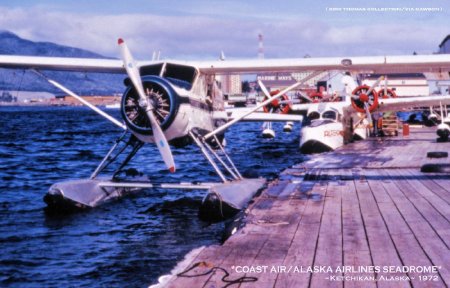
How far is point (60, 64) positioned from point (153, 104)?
12.6 feet

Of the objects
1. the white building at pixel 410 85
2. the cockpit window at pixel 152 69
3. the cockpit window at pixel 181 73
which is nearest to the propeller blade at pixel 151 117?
the cockpit window at pixel 152 69

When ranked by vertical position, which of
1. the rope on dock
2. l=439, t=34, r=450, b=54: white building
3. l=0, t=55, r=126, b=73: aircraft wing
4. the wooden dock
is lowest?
the wooden dock

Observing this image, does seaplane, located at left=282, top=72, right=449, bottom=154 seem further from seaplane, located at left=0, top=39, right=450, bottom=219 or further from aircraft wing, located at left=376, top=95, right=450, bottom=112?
seaplane, located at left=0, top=39, right=450, bottom=219

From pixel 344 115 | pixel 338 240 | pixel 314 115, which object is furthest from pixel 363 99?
pixel 338 240

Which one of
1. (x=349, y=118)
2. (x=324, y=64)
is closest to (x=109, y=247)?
(x=324, y=64)

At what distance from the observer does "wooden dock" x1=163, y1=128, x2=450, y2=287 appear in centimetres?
462

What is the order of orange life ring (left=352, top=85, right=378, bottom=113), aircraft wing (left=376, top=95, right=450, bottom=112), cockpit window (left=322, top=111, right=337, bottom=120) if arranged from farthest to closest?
aircraft wing (left=376, top=95, right=450, bottom=112) → orange life ring (left=352, top=85, right=378, bottom=113) → cockpit window (left=322, top=111, right=337, bottom=120)

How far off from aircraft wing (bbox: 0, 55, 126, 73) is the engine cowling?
2.58 m

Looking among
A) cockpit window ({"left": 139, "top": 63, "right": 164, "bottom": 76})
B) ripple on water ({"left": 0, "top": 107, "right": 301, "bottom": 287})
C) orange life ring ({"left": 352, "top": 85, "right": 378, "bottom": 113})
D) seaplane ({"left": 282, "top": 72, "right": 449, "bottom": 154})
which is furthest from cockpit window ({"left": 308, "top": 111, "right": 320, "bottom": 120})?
cockpit window ({"left": 139, "top": 63, "right": 164, "bottom": 76})

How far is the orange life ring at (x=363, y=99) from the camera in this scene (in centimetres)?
2366

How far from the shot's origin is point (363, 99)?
2366 cm

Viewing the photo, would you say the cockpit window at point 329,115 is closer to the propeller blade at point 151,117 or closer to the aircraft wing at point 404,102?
the aircraft wing at point 404,102

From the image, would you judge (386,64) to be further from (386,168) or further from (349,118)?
(349,118)

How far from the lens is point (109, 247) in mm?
8070
